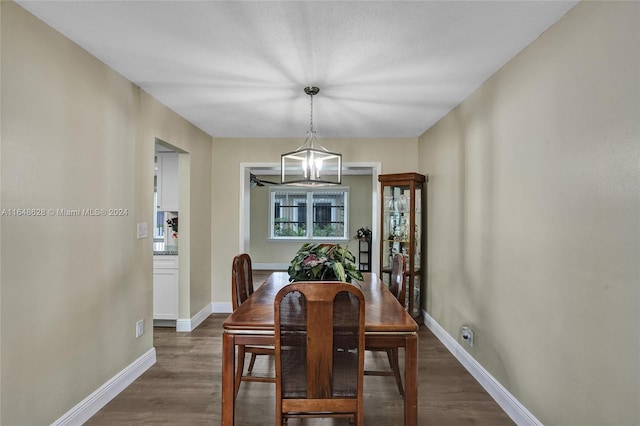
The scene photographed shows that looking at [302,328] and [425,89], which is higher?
[425,89]

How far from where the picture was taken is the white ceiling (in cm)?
168

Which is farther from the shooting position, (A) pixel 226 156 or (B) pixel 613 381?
(A) pixel 226 156

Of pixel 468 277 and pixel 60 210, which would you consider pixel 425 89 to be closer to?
pixel 468 277

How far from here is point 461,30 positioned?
1.85 m

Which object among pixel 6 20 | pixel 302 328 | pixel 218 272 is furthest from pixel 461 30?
pixel 218 272

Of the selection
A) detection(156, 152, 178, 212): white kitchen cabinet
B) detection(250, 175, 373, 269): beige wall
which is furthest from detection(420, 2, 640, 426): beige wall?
detection(250, 175, 373, 269): beige wall

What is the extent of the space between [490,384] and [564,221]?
1467mm

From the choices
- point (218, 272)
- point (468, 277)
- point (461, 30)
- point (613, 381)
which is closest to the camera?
point (613, 381)

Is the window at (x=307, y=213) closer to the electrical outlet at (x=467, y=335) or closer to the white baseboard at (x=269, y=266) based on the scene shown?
the white baseboard at (x=269, y=266)

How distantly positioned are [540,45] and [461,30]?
51cm

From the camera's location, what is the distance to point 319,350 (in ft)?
5.02

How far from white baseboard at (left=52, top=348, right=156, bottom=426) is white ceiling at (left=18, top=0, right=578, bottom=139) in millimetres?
2336

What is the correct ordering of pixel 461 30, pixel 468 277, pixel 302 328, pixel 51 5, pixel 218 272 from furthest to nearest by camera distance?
pixel 218 272 → pixel 468 277 → pixel 461 30 → pixel 51 5 → pixel 302 328

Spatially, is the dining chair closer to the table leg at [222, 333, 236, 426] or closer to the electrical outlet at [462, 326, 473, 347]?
the table leg at [222, 333, 236, 426]
